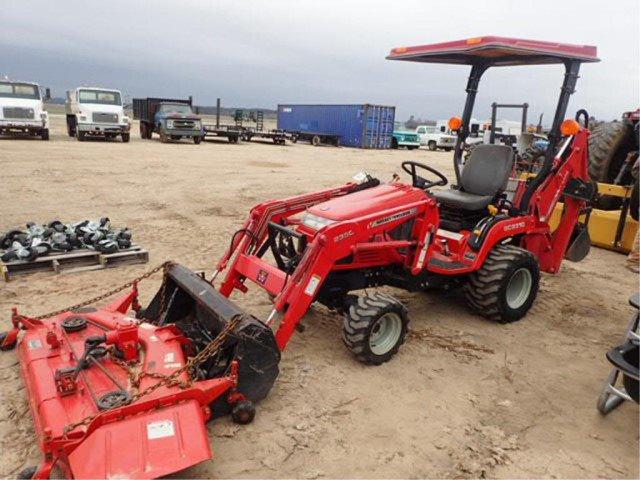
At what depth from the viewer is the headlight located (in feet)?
13.1

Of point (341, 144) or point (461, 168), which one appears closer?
point (461, 168)

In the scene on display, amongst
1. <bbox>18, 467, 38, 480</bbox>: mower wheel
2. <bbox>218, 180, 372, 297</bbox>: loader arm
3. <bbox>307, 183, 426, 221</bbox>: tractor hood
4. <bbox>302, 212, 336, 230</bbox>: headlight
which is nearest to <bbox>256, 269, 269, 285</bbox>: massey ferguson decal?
<bbox>218, 180, 372, 297</bbox>: loader arm

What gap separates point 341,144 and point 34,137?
15.7 metres

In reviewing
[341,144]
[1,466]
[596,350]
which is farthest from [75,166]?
[341,144]

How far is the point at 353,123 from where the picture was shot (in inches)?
1107

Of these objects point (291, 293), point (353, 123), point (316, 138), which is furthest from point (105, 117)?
point (291, 293)

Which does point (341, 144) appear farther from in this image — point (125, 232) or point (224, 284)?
point (224, 284)

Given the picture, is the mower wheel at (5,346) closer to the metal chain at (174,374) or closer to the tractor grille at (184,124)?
the metal chain at (174,374)

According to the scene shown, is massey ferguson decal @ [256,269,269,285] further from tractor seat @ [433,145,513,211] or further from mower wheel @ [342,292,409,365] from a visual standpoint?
tractor seat @ [433,145,513,211]

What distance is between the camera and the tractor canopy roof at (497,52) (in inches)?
165

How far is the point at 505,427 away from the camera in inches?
130

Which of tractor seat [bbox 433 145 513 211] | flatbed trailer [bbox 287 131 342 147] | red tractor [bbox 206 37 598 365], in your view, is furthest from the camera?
flatbed trailer [bbox 287 131 342 147]

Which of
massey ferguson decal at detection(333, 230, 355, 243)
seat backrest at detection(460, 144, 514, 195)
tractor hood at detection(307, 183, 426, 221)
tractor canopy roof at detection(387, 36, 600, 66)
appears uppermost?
tractor canopy roof at detection(387, 36, 600, 66)

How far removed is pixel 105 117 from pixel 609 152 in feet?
58.6
